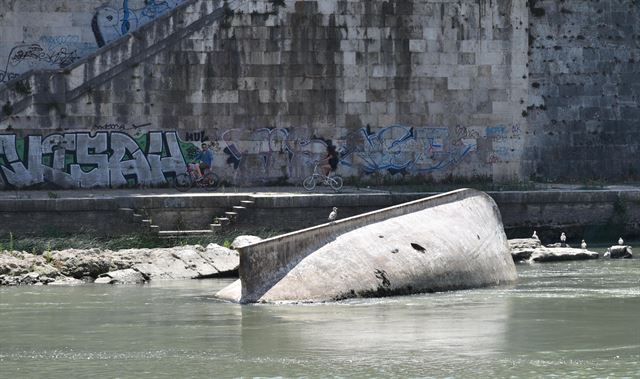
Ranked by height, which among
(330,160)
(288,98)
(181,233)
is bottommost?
(181,233)

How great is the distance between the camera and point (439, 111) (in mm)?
36094

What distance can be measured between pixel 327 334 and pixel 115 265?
813cm

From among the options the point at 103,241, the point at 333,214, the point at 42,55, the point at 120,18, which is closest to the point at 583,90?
the point at 333,214

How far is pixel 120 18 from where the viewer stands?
3591 centimetres

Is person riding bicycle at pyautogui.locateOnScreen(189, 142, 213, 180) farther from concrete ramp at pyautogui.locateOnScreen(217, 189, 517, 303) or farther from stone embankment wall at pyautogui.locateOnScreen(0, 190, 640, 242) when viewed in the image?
concrete ramp at pyautogui.locateOnScreen(217, 189, 517, 303)

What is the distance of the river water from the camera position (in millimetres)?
17875

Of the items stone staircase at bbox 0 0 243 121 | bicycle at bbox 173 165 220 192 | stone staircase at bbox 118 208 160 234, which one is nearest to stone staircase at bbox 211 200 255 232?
stone staircase at bbox 118 208 160 234

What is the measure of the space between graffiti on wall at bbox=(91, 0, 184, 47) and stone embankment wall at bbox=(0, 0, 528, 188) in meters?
1.87

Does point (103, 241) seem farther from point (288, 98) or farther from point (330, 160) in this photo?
point (330, 160)

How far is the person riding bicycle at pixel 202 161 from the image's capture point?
35.1 metres

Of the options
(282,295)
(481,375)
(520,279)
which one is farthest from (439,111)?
(481,375)

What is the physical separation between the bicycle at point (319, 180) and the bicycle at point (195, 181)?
76.7 inches

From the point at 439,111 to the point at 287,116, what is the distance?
3457mm

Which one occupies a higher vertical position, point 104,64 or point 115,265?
point 104,64
